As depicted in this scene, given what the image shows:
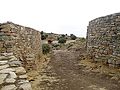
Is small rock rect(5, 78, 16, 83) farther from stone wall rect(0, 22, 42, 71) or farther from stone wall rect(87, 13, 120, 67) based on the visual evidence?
stone wall rect(87, 13, 120, 67)

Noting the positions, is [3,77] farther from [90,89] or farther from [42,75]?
[42,75]

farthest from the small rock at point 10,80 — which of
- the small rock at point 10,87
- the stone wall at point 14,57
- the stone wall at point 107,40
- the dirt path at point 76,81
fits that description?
the stone wall at point 107,40

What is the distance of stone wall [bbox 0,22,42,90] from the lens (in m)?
3.88

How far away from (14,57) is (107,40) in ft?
20.8

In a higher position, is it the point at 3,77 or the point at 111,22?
the point at 111,22

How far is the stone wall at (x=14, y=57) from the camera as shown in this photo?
3879 millimetres

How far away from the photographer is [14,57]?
6.00m

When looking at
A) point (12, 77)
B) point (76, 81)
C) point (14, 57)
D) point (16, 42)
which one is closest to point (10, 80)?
point (12, 77)

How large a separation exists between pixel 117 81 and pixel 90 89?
151 cm

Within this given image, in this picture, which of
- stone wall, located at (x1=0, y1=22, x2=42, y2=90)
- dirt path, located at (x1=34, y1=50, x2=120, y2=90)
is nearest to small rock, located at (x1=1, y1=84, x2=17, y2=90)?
stone wall, located at (x1=0, y1=22, x2=42, y2=90)

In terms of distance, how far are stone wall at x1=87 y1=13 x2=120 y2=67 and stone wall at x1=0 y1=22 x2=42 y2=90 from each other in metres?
3.61

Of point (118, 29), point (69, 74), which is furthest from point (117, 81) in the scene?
point (118, 29)

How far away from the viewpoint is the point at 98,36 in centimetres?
1243

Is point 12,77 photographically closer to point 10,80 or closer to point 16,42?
point 10,80
